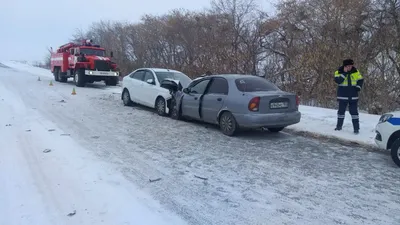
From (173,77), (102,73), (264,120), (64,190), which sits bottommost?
(64,190)

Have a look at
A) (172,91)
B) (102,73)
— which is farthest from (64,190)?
(102,73)

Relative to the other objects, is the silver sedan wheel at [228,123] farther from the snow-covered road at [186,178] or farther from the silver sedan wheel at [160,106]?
the silver sedan wheel at [160,106]

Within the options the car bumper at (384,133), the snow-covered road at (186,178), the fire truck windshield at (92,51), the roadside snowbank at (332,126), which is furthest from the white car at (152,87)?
the fire truck windshield at (92,51)

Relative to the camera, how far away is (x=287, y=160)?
6.29 m

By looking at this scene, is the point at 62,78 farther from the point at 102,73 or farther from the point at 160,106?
the point at 160,106

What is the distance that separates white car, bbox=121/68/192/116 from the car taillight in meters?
3.59

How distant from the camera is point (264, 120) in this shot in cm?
772

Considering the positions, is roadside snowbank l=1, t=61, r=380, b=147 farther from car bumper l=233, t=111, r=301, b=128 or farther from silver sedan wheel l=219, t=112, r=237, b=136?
silver sedan wheel l=219, t=112, r=237, b=136

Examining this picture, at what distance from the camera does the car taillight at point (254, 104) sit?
771cm

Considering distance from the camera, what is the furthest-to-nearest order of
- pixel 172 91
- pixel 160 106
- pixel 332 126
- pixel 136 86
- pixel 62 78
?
pixel 62 78 < pixel 136 86 < pixel 160 106 < pixel 172 91 < pixel 332 126

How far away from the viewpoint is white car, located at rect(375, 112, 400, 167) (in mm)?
5859

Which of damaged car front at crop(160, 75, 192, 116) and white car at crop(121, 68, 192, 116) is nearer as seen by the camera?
damaged car front at crop(160, 75, 192, 116)

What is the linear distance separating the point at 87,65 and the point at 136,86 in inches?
367

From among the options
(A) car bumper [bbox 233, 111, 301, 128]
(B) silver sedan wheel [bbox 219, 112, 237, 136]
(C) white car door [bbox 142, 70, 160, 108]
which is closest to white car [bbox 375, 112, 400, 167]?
(A) car bumper [bbox 233, 111, 301, 128]
